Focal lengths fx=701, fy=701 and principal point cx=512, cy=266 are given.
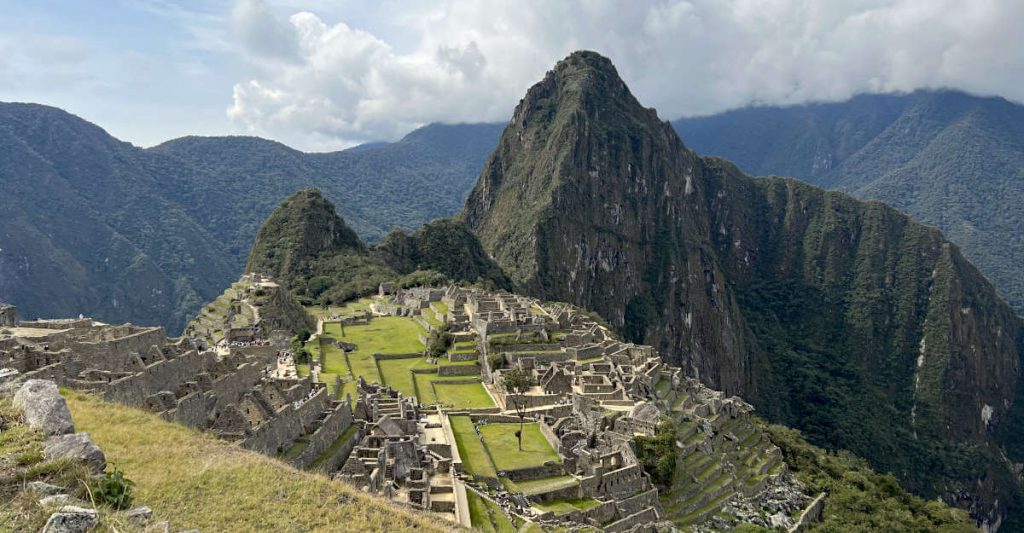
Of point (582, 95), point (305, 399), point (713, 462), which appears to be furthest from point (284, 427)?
point (582, 95)

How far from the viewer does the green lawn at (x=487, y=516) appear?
19.6m

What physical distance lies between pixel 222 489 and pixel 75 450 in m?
2.59

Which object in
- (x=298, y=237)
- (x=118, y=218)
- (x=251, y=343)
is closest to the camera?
(x=251, y=343)

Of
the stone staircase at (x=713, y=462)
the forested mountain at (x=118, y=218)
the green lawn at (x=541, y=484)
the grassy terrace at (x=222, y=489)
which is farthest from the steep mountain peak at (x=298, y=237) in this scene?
the grassy terrace at (x=222, y=489)

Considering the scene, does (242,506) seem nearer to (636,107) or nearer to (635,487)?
(635,487)

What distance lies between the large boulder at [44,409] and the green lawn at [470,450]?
14621 mm

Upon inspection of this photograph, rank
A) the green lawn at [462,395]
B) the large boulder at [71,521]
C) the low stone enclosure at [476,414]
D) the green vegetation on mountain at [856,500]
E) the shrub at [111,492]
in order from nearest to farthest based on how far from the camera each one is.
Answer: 1. the large boulder at [71,521]
2. the shrub at [111,492]
3. the low stone enclosure at [476,414]
4. the green lawn at [462,395]
5. the green vegetation on mountain at [856,500]

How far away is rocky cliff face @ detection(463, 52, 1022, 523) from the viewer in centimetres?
14038

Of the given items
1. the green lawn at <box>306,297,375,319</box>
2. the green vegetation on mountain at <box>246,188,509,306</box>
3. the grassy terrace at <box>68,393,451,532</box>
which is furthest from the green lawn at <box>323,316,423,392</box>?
the grassy terrace at <box>68,393,451,532</box>

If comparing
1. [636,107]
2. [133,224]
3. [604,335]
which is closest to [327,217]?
[133,224]

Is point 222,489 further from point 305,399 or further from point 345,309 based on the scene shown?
point 345,309

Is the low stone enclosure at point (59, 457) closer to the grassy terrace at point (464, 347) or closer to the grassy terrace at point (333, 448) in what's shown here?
the grassy terrace at point (333, 448)

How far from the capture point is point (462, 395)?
3900cm

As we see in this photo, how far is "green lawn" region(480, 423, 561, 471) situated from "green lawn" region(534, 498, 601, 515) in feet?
6.39
